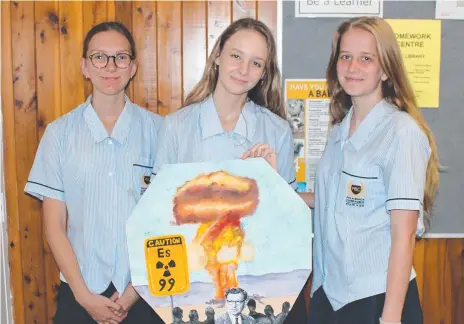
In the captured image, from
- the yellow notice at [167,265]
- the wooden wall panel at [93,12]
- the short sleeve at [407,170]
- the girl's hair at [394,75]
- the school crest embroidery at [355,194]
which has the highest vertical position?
the wooden wall panel at [93,12]

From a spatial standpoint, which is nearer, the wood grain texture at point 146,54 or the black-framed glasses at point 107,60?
the black-framed glasses at point 107,60

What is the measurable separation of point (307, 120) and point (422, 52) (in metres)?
0.59

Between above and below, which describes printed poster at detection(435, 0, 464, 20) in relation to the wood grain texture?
above

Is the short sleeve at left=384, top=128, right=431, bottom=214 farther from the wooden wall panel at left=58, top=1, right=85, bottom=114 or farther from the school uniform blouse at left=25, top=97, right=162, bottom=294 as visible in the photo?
the wooden wall panel at left=58, top=1, right=85, bottom=114

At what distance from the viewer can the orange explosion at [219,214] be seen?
1675mm

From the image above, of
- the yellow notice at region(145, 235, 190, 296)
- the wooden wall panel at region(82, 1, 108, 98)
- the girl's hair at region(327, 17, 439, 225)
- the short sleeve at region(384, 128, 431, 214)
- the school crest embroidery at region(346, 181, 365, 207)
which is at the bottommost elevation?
the yellow notice at region(145, 235, 190, 296)

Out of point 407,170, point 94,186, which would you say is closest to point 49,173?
point 94,186

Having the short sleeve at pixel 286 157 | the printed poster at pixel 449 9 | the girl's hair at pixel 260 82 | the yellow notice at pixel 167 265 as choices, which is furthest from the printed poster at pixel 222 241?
the printed poster at pixel 449 9

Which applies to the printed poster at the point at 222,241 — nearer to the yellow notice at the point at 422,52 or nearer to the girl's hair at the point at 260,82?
the girl's hair at the point at 260,82

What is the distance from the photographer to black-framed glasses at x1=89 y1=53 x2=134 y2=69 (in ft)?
6.47

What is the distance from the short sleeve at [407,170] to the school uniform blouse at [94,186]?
87cm

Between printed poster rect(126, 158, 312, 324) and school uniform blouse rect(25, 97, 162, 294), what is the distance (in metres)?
0.34

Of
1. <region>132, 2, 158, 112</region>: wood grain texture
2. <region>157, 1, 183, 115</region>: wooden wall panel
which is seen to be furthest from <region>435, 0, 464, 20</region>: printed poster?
<region>132, 2, 158, 112</region>: wood grain texture

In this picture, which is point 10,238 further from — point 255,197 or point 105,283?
point 255,197
